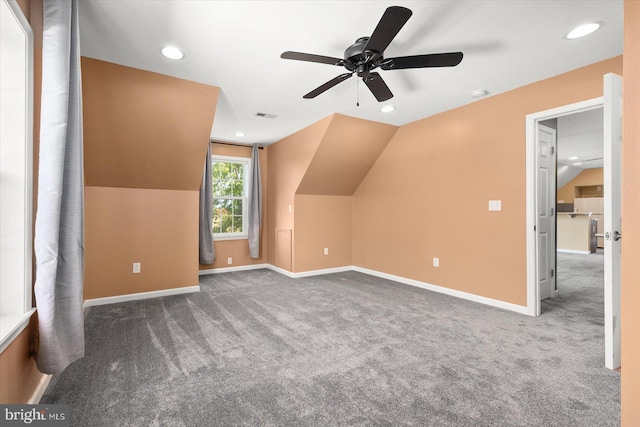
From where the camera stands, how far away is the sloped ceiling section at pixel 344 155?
4418mm

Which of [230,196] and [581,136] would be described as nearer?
[581,136]

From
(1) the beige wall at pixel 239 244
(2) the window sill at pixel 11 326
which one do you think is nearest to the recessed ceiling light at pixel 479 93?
(1) the beige wall at pixel 239 244

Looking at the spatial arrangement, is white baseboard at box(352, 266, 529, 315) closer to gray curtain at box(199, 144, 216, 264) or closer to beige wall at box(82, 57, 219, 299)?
gray curtain at box(199, 144, 216, 264)

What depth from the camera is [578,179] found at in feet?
34.9

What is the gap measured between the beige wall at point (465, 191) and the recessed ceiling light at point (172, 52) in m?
3.17

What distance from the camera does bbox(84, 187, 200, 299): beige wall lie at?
12.0ft

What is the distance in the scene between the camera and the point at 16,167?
151 centimetres

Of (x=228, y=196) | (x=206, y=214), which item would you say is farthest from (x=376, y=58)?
(x=228, y=196)

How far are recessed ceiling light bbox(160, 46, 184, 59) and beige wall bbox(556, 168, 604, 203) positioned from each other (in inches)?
495

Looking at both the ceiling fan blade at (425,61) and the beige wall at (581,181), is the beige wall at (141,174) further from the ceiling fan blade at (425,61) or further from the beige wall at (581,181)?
the beige wall at (581,181)

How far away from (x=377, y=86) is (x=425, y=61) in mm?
480

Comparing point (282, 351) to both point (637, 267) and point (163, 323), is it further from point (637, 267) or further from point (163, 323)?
point (637, 267)

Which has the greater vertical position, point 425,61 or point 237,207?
point 425,61

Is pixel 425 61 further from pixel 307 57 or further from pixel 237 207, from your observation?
pixel 237 207
